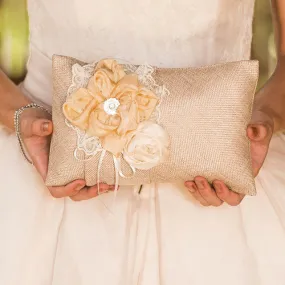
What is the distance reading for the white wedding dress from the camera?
93 centimetres

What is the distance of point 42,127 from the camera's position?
0.96 metres

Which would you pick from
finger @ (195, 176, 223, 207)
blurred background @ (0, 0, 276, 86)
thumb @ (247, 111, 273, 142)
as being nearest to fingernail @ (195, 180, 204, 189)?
finger @ (195, 176, 223, 207)

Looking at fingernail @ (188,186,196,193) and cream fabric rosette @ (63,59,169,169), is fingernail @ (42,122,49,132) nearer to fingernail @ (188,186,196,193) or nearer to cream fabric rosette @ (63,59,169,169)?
cream fabric rosette @ (63,59,169,169)

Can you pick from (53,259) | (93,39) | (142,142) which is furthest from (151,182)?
(93,39)

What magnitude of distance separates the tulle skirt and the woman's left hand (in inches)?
1.7

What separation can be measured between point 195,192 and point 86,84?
10.5 inches

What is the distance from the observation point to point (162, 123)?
0.90 m

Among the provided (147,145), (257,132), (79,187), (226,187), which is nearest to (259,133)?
(257,132)

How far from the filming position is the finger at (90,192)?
Answer: 3.13 ft

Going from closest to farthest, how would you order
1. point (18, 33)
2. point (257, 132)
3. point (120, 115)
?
point (120, 115)
point (257, 132)
point (18, 33)

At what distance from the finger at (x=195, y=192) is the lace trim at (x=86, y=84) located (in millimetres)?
131

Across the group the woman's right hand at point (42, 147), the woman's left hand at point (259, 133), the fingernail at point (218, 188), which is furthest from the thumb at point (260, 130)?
the woman's right hand at point (42, 147)

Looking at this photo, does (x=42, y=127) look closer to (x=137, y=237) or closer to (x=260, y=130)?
(x=137, y=237)

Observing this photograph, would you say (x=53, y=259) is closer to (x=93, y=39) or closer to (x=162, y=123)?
(x=162, y=123)
